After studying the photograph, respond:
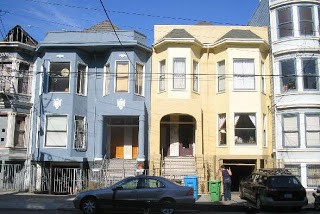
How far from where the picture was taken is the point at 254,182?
682 inches

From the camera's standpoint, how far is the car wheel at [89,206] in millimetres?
14508

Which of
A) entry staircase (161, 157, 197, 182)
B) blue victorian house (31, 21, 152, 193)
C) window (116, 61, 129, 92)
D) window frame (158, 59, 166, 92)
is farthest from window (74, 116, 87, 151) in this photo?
window frame (158, 59, 166, 92)

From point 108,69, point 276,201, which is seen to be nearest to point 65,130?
point 108,69

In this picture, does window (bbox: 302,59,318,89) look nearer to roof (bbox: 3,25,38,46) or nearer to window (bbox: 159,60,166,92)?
window (bbox: 159,60,166,92)

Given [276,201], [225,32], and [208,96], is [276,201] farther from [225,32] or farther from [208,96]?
[225,32]

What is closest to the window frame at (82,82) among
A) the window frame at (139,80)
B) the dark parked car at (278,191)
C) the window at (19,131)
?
the window frame at (139,80)

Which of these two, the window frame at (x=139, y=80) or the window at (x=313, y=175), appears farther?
the window frame at (x=139, y=80)

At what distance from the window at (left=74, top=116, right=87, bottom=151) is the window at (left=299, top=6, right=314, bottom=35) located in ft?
47.2

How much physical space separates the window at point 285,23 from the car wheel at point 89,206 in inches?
626

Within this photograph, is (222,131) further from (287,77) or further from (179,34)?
(179,34)

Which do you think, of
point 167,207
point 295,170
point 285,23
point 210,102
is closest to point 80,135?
point 210,102

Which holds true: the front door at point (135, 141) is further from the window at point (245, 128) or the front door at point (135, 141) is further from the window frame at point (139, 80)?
the window at point (245, 128)

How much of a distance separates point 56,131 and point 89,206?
10354mm

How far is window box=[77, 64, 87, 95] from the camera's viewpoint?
81.7 ft
